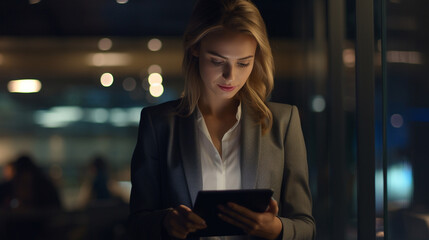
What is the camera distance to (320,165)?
471cm

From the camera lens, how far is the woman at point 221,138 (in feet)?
5.83

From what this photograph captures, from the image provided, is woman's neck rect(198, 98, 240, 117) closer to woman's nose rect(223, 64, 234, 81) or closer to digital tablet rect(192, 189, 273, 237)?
woman's nose rect(223, 64, 234, 81)

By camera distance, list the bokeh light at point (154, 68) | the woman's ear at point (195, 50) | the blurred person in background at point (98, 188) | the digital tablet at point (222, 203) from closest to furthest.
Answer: the digital tablet at point (222, 203), the woman's ear at point (195, 50), the bokeh light at point (154, 68), the blurred person in background at point (98, 188)

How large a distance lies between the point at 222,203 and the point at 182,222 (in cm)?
14

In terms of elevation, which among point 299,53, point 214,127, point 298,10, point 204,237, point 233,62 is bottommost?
point 204,237

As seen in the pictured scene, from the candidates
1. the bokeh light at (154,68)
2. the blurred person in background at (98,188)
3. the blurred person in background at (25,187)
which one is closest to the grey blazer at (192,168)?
the bokeh light at (154,68)

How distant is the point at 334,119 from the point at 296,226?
1.91 m

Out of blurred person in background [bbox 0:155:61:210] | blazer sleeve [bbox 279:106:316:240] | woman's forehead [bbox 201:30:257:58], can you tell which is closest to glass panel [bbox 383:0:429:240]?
blazer sleeve [bbox 279:106:316:240]

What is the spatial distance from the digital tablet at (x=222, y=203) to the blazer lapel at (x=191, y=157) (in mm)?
164

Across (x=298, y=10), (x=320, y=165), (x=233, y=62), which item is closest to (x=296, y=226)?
(x=233, y=62)

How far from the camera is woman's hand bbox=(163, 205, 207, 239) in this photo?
162cm

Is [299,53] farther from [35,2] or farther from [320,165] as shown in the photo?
[35,2]

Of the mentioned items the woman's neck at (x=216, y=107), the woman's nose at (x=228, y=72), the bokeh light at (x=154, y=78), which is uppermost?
the bokeh light at (x=154, y=78)

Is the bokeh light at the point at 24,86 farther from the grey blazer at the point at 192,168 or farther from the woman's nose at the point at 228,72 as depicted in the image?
the woman's nose at the point at 228,72
